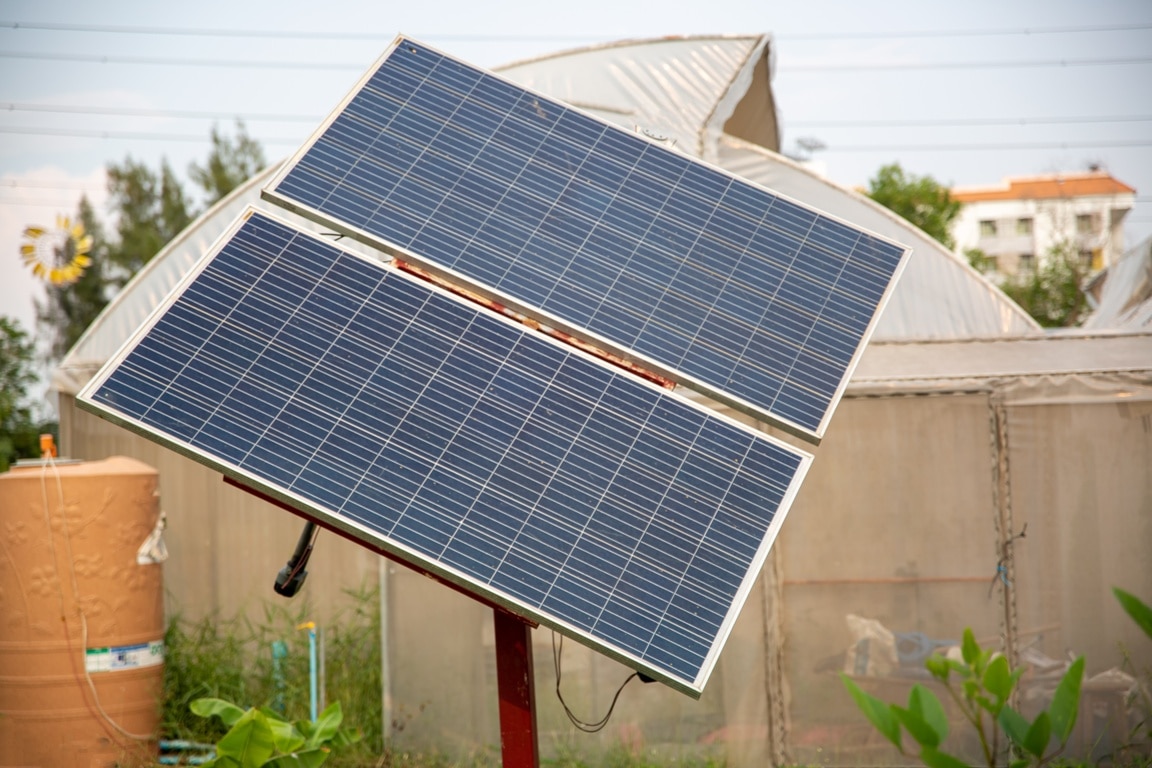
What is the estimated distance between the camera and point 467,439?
5117 mm

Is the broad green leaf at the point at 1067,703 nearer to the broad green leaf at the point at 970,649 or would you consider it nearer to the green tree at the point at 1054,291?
the broad green leaf at the point at 970,649

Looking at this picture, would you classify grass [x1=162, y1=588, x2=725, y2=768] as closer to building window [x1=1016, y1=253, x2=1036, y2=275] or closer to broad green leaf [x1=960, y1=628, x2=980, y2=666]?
broad green leaf [x1=960, y1=628, x2=980, y2=666]

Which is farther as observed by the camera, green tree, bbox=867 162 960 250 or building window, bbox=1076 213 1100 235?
building window, bbox=1076 213 1100 235

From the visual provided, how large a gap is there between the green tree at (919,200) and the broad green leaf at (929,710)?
47014mm

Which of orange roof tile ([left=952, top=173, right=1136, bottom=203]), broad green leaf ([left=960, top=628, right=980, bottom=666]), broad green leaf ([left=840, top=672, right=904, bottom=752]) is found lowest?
broad green leaf ([left=840, top=672, right=904, bottom=752])

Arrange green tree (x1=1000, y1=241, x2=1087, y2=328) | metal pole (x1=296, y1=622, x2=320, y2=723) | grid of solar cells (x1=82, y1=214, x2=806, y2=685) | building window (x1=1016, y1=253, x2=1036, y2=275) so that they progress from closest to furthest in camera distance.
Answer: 1. grid of solar cells (x1=82, y1=214, x2=806, y2=685)
2. metal pole (x1=296, y1=622, x2=320, y2=723)
3. green tree (x1=1000, y1=241, x2=1087, y2=328)
4. building window (x1=1016, y1=253, x2=1036, y2=275)

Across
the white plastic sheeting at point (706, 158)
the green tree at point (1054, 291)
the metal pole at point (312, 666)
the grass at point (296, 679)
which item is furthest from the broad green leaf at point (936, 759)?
the green tree at point (1054, 291)

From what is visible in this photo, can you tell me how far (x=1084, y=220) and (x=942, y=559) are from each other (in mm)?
60605

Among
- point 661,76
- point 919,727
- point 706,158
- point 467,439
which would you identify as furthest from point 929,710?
A: point 661,76

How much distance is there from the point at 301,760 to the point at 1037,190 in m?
80.6

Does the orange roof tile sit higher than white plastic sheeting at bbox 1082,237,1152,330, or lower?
higher

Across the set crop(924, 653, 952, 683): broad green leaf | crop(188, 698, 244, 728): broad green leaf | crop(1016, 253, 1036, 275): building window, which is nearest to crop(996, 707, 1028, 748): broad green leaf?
crop(924, 653, 952, 683): broad green leaf

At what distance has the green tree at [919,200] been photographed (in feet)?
154

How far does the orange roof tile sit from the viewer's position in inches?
2913
